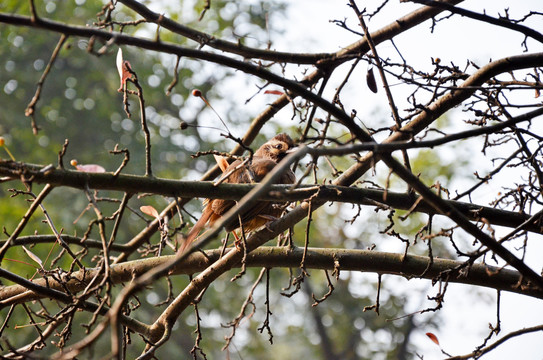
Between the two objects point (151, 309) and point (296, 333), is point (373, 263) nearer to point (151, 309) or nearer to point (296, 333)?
point (151, 309)

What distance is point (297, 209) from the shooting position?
111 inches

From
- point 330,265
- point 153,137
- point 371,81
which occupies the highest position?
point 153,137

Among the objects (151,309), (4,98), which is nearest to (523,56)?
(151,309)

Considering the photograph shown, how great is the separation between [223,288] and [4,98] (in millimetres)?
7251

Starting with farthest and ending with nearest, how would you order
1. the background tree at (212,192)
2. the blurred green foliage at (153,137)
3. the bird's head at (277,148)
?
1. the blurred green foliage at (153,137)
2. the bird's head at (277,148)
3. the background tree at (212,192)

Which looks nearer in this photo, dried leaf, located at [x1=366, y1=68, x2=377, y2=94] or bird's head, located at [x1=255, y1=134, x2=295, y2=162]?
dried leaf, located at [x1=366, y1=68, x2=377, y2=94]

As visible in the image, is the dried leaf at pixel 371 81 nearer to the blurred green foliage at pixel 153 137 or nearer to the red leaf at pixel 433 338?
the red leaf at pixel 433 338

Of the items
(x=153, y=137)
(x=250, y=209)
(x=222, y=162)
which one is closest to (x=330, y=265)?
(x=250, y=209)

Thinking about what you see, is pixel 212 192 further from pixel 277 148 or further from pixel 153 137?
pixel 153 137

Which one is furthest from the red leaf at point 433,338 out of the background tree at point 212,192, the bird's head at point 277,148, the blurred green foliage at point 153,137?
the blurred green foliage at point 153,137

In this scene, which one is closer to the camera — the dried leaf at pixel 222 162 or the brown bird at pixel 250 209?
the dried leaf at pixel 222 162

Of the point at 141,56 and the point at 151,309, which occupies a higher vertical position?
the point at 141,56

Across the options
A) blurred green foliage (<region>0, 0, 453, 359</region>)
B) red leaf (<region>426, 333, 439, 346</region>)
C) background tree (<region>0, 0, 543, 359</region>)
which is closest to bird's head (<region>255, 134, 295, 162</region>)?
background tree (<region>0, 0, 543, 359</region>)

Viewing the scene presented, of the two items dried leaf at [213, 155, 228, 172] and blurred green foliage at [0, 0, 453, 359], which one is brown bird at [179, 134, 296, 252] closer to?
dried leaf at [213, 155, 228, 172]
